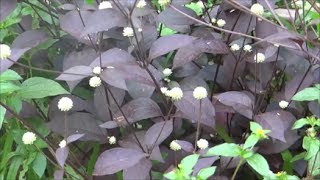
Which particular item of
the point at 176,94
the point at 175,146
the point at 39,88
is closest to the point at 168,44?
the point at 176,94

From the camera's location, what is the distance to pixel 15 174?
1.38 metres

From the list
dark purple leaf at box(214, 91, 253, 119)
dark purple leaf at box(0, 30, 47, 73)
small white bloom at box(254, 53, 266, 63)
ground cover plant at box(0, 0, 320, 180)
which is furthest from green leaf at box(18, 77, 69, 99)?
small white bloom at box(254, 53, 266, 63)

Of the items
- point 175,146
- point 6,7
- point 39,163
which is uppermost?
point 6,7

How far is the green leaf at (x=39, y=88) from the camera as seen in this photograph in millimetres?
1283

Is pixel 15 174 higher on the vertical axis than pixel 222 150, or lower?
lower

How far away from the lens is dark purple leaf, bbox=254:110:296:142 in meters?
1.22

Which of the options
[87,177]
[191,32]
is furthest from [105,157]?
[191,32]

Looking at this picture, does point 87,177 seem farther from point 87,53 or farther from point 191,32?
point 191,32

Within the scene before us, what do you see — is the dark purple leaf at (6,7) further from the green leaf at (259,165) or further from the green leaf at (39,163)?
the green leaf at (259,165)

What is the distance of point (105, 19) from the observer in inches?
44.9

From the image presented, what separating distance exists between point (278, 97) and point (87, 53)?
0.51 meters

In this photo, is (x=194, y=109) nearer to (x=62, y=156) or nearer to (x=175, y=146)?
(x=175, y=146)

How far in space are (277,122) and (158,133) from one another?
0.28m

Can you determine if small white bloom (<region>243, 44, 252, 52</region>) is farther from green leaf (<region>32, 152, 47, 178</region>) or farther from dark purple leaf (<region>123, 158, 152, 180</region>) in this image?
green leaf (<region>32, 152, 47, 178</region>)
